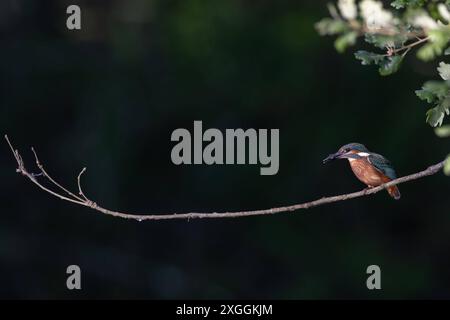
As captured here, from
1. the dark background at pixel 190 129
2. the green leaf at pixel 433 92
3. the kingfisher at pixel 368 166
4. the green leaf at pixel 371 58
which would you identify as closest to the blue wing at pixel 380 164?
the kingfisher at pixel 368 166

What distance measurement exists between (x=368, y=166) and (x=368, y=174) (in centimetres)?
6

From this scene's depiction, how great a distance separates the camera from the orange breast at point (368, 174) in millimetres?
4867

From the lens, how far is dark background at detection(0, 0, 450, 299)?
40.9 feet

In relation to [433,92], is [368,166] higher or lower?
higher

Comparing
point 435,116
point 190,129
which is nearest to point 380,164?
point 435,116

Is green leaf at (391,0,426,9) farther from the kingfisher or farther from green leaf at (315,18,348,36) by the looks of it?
the kingfisher

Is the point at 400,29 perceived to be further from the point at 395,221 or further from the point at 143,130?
the point at 395,221

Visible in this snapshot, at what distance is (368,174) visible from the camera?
192 inches

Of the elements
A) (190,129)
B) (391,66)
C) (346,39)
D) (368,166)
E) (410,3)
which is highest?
(190,129)

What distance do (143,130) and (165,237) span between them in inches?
50.9

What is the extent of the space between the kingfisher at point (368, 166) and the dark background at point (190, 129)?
7.11m

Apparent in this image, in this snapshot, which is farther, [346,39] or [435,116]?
[435,116]

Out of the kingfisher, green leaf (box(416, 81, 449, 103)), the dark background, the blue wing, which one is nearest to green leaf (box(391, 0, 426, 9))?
green leaf (box(416, 81, 449, 103))

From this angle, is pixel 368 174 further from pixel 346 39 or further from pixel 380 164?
pixel 346 39
